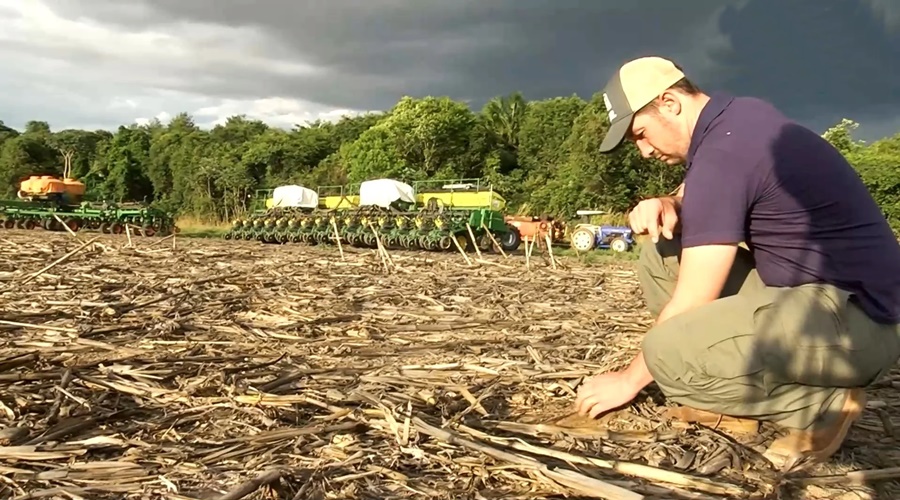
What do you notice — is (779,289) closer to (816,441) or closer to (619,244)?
(816,441)

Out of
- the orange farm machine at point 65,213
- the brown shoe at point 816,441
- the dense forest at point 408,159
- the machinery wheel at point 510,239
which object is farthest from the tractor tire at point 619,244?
the orange farm machine at point 65,213

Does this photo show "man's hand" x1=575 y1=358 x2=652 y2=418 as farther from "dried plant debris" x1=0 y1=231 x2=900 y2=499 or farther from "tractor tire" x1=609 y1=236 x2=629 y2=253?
"tractor tire" x1=609 y1=236 x2=629 y2=253

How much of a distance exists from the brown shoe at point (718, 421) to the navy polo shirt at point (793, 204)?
52 centimetres

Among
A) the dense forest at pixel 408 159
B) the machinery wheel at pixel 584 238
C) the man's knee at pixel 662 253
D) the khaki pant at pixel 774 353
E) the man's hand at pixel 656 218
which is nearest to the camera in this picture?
the khaki pant at pixel 774 353

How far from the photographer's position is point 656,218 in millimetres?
2525

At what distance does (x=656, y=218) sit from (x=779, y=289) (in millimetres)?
492

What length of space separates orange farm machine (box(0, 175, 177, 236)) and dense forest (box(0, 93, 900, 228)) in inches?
123

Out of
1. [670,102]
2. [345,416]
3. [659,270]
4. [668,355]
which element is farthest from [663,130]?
[345,416]

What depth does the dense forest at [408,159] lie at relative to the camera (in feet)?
88.3

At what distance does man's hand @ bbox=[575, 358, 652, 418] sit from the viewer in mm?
2412

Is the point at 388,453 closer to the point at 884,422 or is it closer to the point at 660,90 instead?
the point at 660,90

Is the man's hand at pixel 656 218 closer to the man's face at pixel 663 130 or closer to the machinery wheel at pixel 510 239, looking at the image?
the man's face at pixel 663 130

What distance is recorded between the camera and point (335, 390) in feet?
8.80

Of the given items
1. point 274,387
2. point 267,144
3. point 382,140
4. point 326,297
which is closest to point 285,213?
point 382,140
